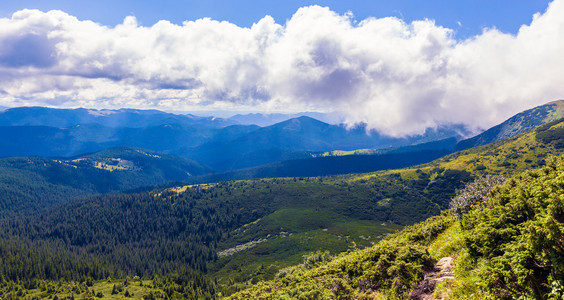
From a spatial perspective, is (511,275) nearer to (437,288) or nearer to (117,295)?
(437,288)

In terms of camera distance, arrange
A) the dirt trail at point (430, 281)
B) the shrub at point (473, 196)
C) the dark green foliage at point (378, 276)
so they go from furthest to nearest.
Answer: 1. the shrub at point (473, 196)
2. the dark green foliage at point (378, 276)
3. the dirt trail at point (430, 281)

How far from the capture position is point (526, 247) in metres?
16.7

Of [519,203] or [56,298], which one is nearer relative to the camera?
[519,203]

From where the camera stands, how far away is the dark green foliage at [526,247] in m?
15.4

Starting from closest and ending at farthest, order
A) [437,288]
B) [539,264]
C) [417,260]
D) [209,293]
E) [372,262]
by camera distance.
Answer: [539,264] < [437,288] < [417,260] < [372,262] < [209,293]

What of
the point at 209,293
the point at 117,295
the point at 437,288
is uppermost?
the point at 437,288

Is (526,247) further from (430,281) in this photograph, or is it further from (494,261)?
(430,281)

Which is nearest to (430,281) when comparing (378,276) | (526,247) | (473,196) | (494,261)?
(378,276)

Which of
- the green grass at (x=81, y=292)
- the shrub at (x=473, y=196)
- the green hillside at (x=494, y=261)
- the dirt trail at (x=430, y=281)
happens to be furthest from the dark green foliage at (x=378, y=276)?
the green grass at (x=81, y=292)

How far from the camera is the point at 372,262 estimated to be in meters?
35.4

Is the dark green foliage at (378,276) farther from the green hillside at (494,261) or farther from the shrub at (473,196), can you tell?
the shrub at (473,196)

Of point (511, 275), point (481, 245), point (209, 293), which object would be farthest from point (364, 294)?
point (209, 293)

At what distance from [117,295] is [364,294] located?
208 meters

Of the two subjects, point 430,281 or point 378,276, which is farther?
point 378,276
